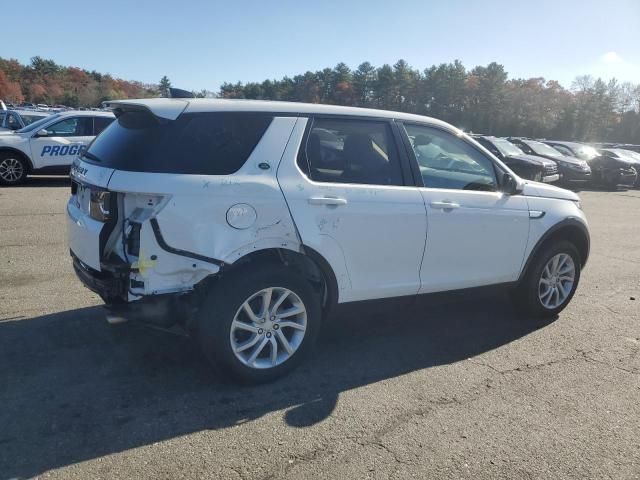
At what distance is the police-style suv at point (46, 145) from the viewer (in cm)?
1250

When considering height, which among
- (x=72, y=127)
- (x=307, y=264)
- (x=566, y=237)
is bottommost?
(x=307, y=264)

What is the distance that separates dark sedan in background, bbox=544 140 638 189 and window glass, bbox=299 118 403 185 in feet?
67.5

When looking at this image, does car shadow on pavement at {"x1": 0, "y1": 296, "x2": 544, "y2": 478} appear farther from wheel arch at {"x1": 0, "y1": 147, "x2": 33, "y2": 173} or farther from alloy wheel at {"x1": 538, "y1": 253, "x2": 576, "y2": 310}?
wheel arch at {"x1": 0, "y1": 147, "x2": 33, "y2": 173}

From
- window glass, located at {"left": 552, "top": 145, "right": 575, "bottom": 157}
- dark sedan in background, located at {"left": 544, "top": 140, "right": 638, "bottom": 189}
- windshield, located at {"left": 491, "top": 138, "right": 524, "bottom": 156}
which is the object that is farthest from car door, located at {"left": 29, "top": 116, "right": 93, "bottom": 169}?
dark sedan in background, located at {"left": 544, "top": 140, "right": 638, "bottom": 189}

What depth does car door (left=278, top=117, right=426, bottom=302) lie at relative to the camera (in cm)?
373

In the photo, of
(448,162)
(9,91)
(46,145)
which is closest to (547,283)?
(448,162)

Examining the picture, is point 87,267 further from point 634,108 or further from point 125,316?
point 634,108

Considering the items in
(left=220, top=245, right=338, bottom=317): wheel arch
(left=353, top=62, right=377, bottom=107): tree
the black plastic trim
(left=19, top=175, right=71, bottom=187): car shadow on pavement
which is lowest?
(left=19, top=175, right=71, bottom=187): car shadow on pavement

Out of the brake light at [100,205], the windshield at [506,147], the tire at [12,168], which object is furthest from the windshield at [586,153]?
the brake light at [100,205]

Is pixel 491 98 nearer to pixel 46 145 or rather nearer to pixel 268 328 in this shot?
pixel 46 145

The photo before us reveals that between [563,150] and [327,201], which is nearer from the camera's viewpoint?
[327,201]

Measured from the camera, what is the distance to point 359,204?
12.8 ft

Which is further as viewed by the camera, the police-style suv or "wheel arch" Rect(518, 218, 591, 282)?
the police-style suv

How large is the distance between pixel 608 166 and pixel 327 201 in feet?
70.8
